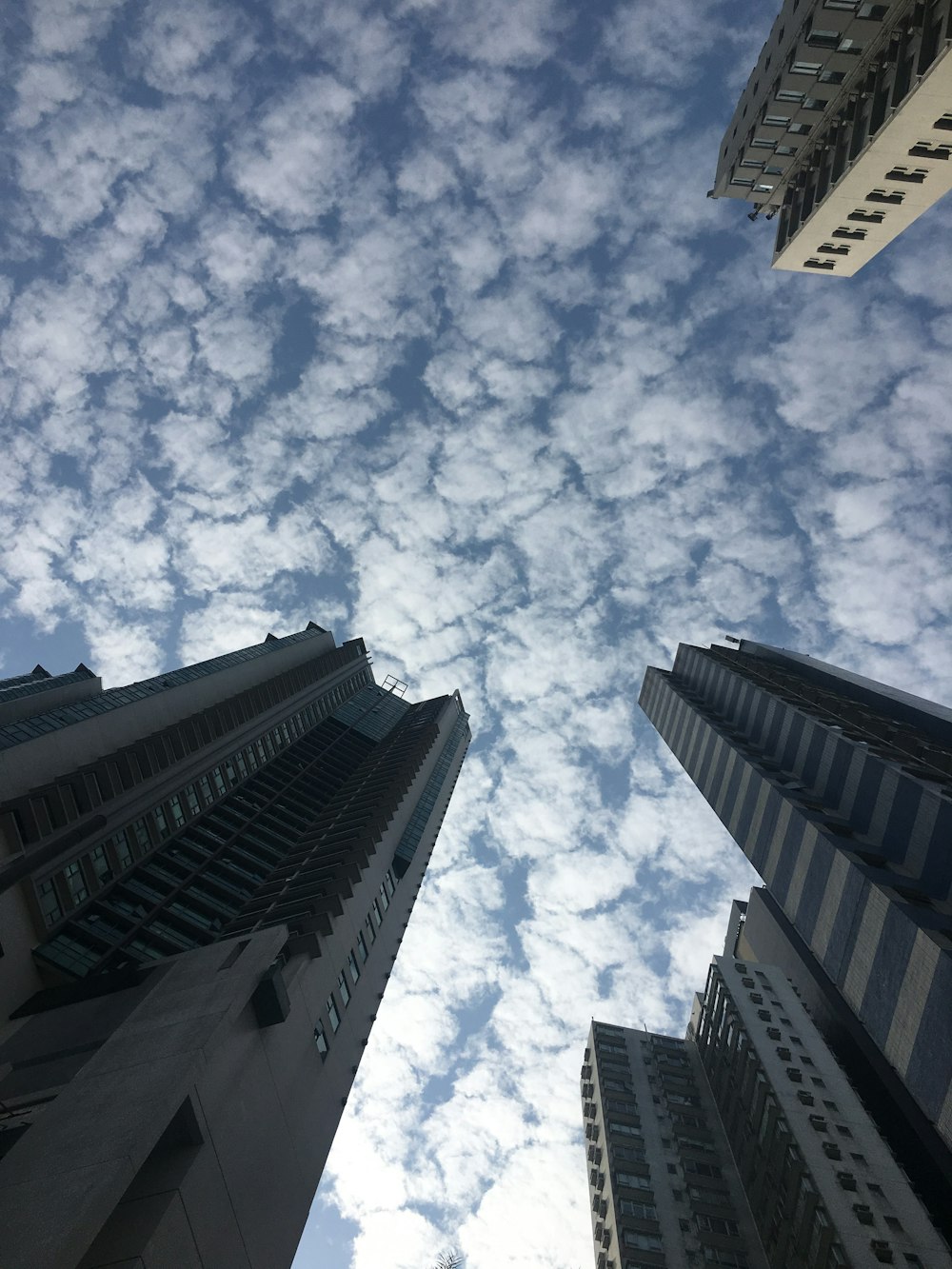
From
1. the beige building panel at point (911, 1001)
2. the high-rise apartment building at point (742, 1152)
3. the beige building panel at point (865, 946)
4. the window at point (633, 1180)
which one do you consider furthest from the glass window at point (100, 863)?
the window at point (633, 1180)

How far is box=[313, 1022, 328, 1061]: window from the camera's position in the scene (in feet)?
132

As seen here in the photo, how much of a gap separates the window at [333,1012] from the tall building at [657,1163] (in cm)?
4363

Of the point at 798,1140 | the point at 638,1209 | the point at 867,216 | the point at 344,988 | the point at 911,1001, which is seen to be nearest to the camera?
the point at 911,1001

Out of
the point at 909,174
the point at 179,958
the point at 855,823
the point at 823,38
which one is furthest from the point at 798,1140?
the point at 823,38

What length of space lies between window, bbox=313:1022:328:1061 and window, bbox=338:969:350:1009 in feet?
13.9

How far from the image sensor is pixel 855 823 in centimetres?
3988

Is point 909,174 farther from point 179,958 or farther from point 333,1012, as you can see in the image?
point 179,958

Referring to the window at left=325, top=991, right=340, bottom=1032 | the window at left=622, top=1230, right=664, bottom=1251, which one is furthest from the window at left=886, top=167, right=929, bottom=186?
the window at left=622, top=1230, right=664, bottom=1251

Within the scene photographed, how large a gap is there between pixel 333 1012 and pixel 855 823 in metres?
33.6

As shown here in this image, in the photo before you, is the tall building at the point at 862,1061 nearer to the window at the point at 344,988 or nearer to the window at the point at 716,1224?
the window at the point at 716,1224

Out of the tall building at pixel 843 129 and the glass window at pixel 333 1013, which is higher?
the tall building at pixel 843 129

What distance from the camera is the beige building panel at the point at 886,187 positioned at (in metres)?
39.9

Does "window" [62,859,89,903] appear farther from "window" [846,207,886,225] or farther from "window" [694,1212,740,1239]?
"window" [846,207,886,225]

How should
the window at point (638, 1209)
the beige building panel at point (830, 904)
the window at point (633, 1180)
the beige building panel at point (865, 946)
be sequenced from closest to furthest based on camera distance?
the beige building panel at point (865, 946)
the beige building panel at point (830, 904)
the window at point (638, 1209)
the window at point (633, 1180)
